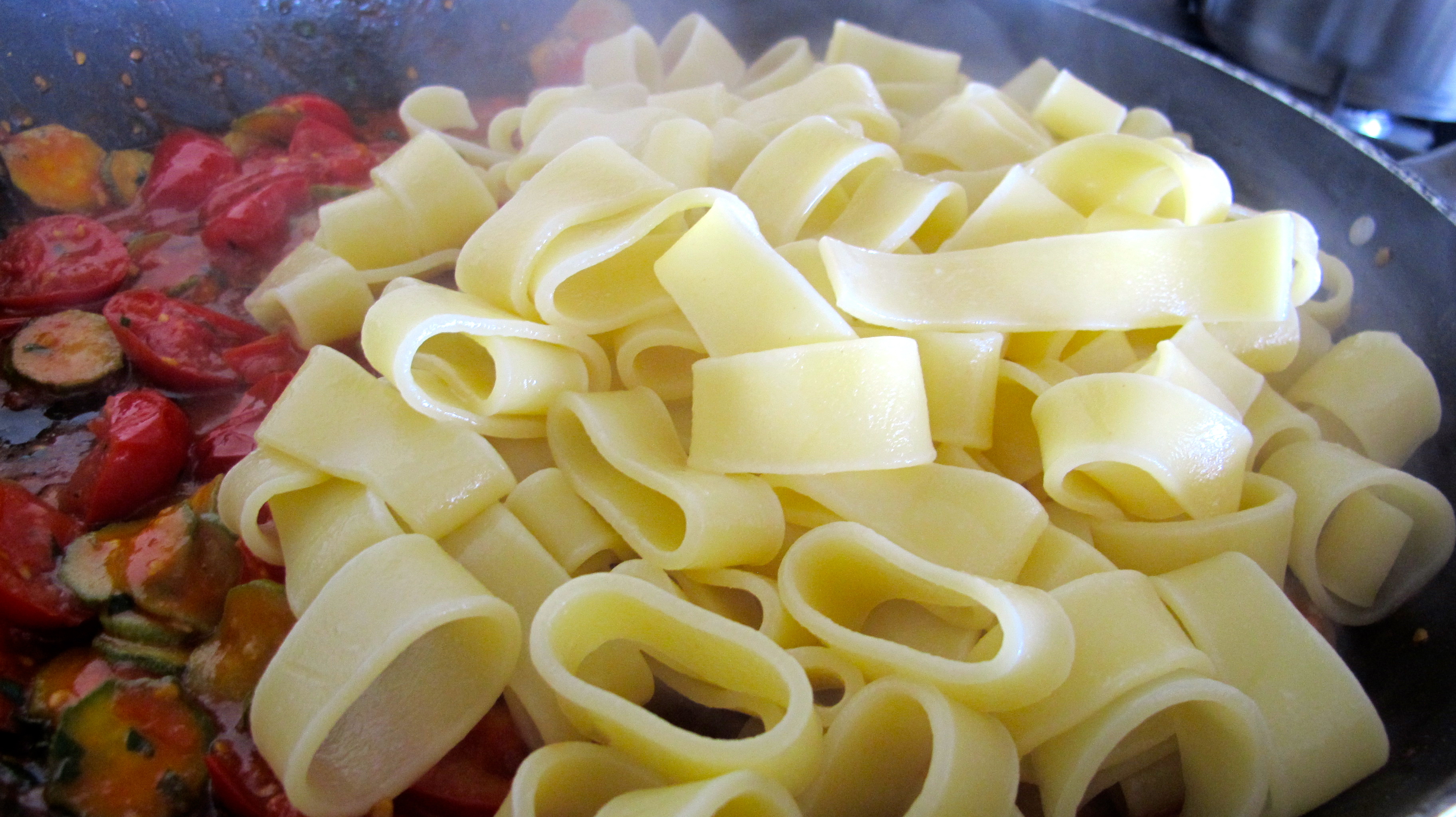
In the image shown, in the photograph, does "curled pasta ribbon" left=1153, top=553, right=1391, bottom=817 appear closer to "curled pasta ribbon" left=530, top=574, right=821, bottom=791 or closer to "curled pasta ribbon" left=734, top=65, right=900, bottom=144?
"curled pasta ribbon" left=530, top=574, right=821, bottom=791

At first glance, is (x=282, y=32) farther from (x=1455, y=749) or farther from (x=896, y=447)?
(x=1455, y=749)

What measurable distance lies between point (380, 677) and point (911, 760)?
1332 millimetres

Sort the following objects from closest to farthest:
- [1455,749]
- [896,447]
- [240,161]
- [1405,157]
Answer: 1. [1455,749]
2. [896,447]
3. [240,161]
4. [1405,157]

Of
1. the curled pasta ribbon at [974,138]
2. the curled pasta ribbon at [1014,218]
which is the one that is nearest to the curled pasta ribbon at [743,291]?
the curled pasta ribbon at [1014,218]

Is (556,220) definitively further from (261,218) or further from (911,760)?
(911,760)

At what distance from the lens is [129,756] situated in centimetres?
210

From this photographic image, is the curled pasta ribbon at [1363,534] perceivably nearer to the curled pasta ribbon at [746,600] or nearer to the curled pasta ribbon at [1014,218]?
the curled pasta ribbon at [1014,218]

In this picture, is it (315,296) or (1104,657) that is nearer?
(1104,657)

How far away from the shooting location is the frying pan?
2676 mm

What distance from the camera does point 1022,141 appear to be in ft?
12.6

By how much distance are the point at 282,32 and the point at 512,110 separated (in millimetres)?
1005

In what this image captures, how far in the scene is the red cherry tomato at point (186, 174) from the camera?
11.9 feet

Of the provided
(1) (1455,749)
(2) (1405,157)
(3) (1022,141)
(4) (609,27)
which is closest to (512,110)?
(4) (609,27)

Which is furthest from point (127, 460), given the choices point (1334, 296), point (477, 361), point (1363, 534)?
point (1334, 296)
